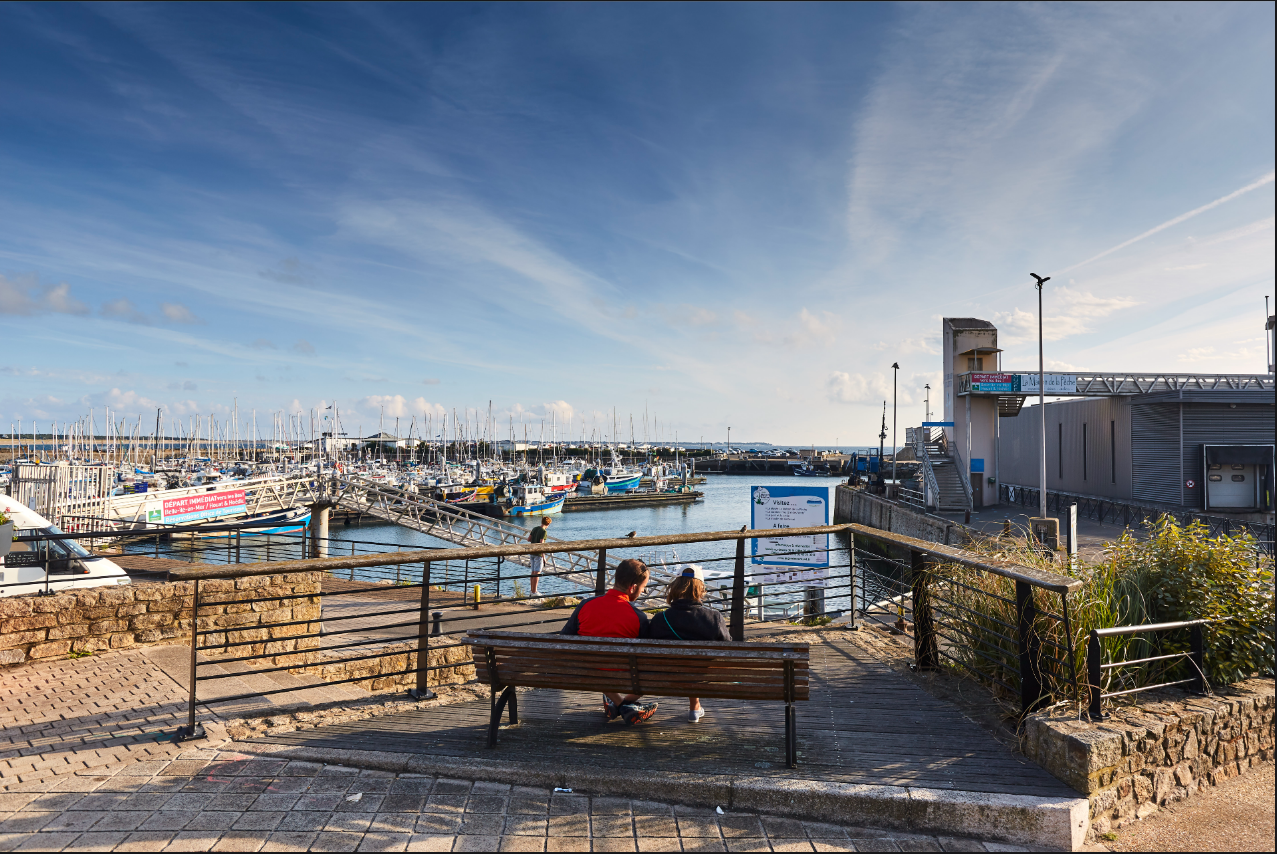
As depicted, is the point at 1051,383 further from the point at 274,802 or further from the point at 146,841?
the point at 146,841

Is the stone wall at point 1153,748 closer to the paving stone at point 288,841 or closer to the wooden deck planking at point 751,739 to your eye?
the wooden deck planking at point 751,739

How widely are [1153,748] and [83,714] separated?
23.8 feet

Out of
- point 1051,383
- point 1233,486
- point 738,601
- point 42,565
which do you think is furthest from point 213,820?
point 1233,486

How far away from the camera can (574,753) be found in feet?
13.9

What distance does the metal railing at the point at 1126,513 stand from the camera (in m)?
19.5

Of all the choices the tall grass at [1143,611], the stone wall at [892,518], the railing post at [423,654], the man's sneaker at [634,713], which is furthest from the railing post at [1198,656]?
the stone wall at [892,518]

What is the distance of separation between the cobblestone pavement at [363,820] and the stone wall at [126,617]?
2.72 m

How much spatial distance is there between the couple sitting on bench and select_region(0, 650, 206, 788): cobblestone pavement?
→ 108 inches

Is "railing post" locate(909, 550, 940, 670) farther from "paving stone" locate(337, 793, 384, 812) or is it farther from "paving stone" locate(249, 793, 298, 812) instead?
"paving stone" locate(249, 793, 298, 812)

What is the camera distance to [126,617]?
769 cm

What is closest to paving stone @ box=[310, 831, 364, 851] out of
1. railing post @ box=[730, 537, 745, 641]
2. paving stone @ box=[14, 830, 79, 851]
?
paving stone @ box=[14, 830, 79, 851]

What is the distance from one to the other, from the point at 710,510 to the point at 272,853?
73.0 meters

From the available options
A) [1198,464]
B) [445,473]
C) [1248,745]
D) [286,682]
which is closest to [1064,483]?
[1198,464]

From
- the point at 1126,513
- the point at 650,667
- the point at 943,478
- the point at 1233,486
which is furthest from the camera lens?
the point at 943,478
